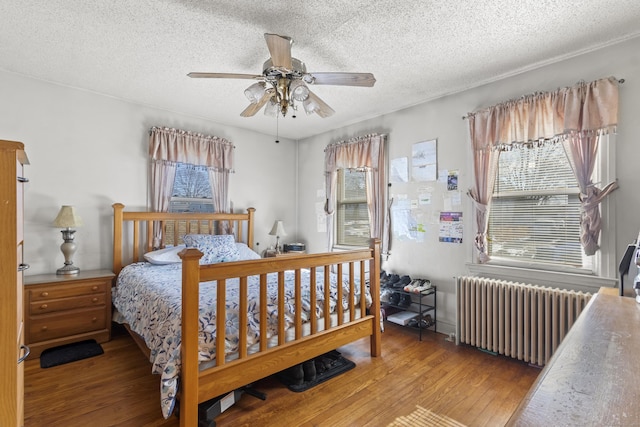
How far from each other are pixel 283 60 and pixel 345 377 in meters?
2.23

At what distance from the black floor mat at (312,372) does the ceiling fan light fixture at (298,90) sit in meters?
1.89

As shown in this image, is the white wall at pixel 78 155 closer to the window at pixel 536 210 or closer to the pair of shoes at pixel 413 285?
the pair of shoes at pixel 413 285

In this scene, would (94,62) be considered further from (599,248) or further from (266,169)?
(599,248)

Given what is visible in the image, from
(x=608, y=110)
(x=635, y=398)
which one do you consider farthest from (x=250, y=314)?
(x=608, y=110)

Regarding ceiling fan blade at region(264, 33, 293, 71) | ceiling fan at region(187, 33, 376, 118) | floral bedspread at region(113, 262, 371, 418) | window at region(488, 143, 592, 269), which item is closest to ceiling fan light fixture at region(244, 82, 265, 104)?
ceiling fan at region(187, 33, 376, 118)

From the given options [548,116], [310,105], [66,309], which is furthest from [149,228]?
[548,116]

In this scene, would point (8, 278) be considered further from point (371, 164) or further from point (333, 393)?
point (371, 164)

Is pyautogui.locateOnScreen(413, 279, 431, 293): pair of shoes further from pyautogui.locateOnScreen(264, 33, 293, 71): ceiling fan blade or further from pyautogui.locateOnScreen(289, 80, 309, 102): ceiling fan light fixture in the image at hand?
pyautogui.locateOnScreen(264, 33, 293, 71): ceiling fan blade

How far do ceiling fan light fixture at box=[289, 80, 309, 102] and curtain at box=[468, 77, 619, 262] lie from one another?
176 cm

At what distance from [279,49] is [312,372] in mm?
2176

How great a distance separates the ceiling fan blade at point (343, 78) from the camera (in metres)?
2.05

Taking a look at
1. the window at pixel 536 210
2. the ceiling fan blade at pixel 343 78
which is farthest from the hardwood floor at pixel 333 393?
the ceiling fan blade at pixel 343 78

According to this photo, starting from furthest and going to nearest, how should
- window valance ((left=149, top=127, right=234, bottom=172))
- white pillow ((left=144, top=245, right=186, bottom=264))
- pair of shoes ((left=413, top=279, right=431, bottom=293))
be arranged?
window valance ((left=149, top=127, right=234, bottom=172)), white pillow ((left=144, top=245, right=186, bottom=264)), pair of shoes ((left=413, top=279, right=431, bottom=293))

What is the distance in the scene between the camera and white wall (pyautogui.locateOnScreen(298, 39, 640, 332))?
220 cm
